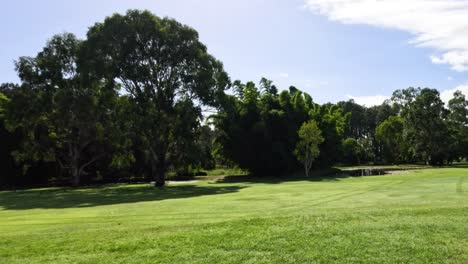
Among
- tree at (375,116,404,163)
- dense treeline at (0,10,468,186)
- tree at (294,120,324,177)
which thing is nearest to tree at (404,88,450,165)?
tree at (375,116,404,163)

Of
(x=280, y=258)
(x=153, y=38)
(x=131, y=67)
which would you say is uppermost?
(x=153, y=38)

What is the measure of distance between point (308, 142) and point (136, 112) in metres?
21.0

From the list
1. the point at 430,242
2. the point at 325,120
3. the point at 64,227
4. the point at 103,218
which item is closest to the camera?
the point at 430,242

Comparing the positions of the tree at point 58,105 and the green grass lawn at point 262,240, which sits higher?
the tree at point 58,105

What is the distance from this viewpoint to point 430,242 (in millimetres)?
8375

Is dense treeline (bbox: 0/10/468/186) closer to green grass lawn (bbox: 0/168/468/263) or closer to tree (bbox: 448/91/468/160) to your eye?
green grass lawn (bbox: 0/168/468/263)

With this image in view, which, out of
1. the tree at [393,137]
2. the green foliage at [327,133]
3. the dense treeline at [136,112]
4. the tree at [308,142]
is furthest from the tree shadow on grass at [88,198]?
the tree at [393,137]

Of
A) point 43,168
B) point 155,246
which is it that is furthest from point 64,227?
point 43,168

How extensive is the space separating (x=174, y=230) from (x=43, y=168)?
5165cm

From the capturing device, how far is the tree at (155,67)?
→ 40969mm

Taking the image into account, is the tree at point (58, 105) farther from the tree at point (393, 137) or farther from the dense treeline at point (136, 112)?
the tree at point (393, 137)

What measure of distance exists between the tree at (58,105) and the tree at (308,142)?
2205 cm

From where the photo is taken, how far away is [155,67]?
42.7 meters

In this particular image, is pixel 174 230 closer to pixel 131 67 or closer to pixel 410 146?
pixel 131 67
